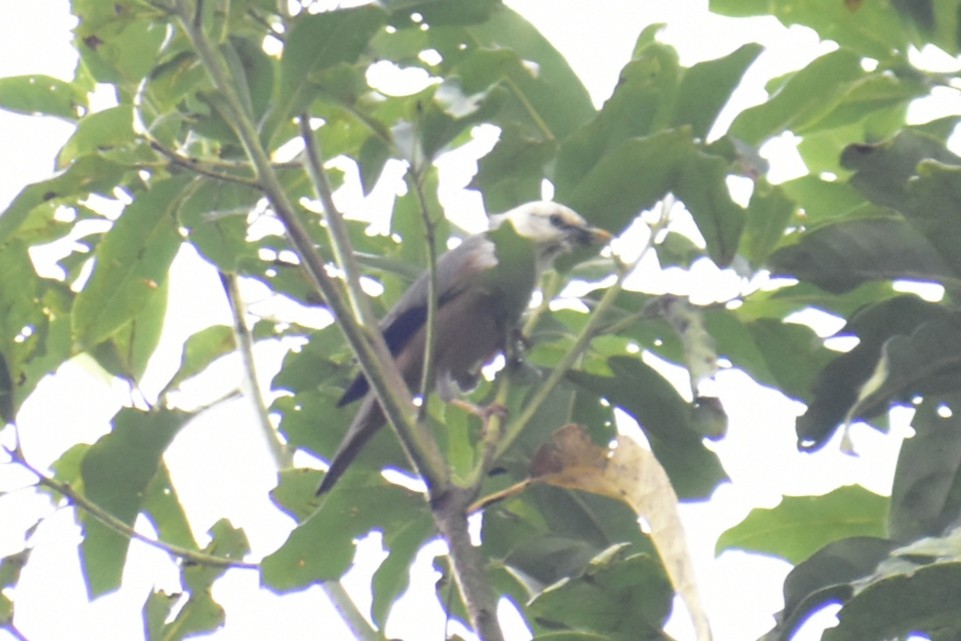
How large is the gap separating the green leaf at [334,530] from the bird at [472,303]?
0.56 feet

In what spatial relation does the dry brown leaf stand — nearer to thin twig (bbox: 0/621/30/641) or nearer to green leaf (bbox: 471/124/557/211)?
green leaf (bbox: 471/124/557/211)

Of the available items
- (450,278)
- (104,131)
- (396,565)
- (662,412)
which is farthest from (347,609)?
(450,278)

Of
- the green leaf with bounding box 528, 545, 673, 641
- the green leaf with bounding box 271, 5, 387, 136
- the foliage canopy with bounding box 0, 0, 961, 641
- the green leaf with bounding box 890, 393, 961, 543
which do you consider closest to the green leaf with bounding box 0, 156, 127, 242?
the foliage canopy with bounding box 0, 0, 961, 641

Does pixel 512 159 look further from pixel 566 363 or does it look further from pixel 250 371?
pixel 250 371

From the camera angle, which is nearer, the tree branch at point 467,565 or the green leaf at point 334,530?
the tree branch at point 467,565

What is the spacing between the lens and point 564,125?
318 centimetres

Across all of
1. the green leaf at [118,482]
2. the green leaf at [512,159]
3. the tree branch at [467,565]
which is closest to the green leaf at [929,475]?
the tree branch at [467,565]

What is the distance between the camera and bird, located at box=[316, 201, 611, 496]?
8.71 ft

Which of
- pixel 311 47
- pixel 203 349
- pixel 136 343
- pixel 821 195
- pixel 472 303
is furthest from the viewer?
pixel 472 303

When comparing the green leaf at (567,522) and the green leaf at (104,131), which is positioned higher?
the green leaf at (104,131)

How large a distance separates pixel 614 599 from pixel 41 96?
79.1 inches

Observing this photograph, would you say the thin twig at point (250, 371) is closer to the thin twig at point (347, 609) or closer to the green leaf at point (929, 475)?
the thin twig at point (347, 609)

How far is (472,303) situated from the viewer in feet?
15.3

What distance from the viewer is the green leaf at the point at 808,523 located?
282 cm
